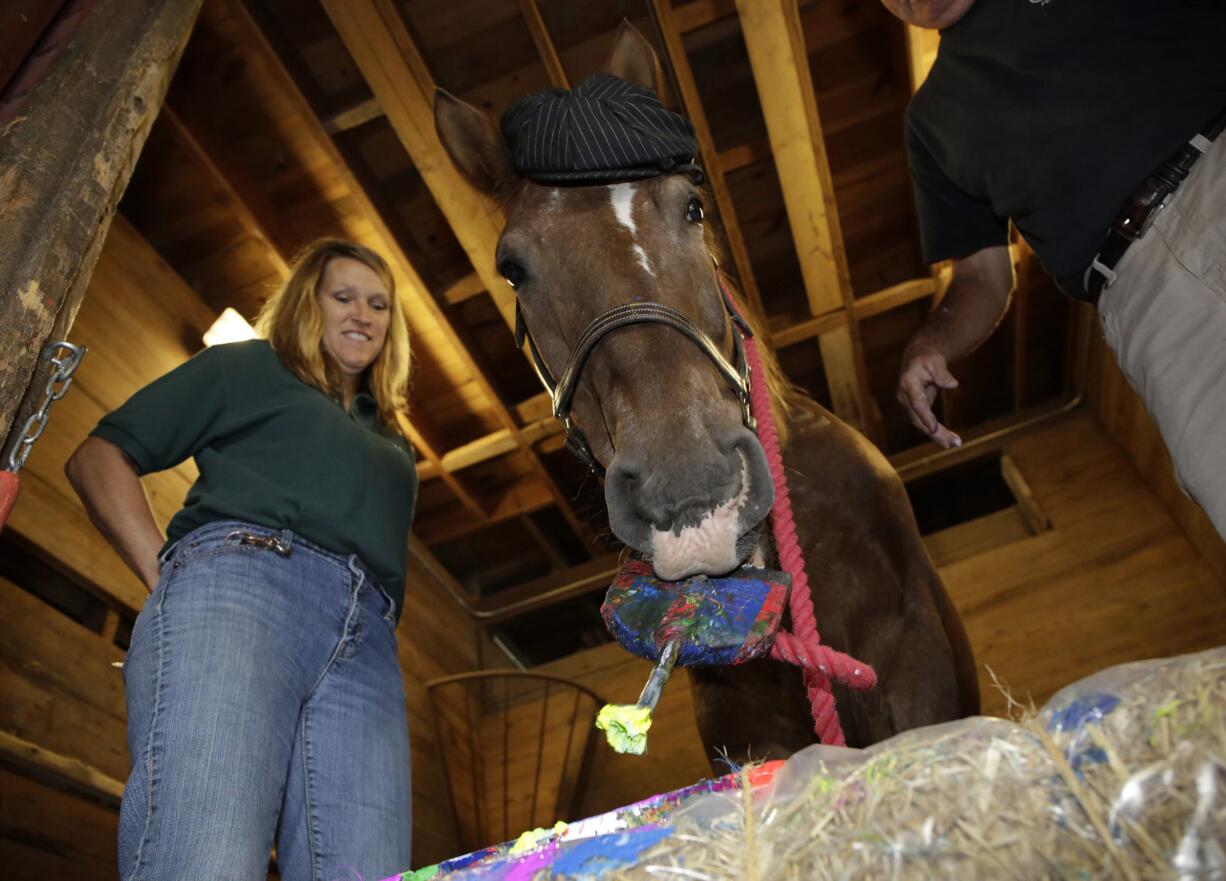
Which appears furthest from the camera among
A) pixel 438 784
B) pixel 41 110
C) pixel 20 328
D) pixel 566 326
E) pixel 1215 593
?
pixel 438 784

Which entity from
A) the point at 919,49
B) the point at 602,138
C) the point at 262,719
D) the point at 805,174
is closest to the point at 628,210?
the point at 602,138

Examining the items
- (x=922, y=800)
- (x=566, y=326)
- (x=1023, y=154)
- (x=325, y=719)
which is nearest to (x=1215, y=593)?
(x=1023, y=154)

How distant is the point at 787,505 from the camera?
1714mm

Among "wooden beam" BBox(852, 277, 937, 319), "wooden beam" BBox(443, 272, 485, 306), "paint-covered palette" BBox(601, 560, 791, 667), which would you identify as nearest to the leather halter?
"paint-covered palette" BBox(601, 560, 791, 667)

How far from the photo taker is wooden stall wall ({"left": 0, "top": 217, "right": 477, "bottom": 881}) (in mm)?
2938

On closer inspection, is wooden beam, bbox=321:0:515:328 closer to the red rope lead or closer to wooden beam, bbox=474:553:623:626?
the red rope lead

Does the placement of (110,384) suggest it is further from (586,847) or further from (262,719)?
(586,847)

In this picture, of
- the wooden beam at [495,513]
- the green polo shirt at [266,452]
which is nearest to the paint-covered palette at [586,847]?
the green polo shirt at [266,452]

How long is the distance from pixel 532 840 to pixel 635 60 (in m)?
2.16

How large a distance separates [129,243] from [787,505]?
147 inches

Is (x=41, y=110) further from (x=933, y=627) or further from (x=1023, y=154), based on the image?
(x=933, y=627)

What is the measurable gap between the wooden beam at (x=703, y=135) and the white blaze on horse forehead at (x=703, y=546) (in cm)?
235

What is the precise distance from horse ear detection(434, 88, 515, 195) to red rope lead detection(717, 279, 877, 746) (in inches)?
38.7

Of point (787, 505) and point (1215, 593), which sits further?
point (1215, 593)
